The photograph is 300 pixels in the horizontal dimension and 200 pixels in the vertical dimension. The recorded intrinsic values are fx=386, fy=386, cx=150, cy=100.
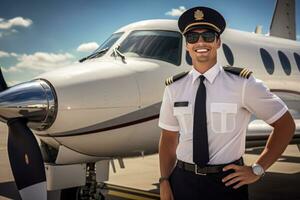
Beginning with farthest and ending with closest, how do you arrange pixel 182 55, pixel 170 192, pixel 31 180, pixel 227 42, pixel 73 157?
pixel 227 42
pixel 182 55
pixel 73 157
pixel 31 180
pixel 170 192

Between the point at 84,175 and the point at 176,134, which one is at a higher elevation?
the point at 176,134

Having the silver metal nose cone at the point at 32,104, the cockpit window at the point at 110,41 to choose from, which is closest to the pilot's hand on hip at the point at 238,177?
the silver metal nose cone at the point at 32,104

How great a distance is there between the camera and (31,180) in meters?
4.48

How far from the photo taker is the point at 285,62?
9.19 m

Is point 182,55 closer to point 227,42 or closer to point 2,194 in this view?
point 227,42

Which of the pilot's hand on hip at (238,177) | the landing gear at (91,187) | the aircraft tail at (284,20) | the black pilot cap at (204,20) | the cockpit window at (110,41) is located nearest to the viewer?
the pilot's hand on hip at (238,177)

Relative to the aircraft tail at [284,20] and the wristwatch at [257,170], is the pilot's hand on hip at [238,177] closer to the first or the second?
the wristwatch at [257,170]

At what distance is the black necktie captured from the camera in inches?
99.2

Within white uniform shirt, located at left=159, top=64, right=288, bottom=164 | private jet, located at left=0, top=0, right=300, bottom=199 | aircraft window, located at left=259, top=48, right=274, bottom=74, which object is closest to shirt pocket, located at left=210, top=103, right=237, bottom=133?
white uniform shirt, located at left=159, top=64, right=288, bottom=164

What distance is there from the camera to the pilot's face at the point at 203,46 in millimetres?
2580

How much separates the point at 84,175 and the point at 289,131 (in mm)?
3463

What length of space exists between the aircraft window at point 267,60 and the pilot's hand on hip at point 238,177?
6.20 metres

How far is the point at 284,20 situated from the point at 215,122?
43.8ft

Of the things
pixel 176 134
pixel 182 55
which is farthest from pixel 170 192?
pixel 182 55
